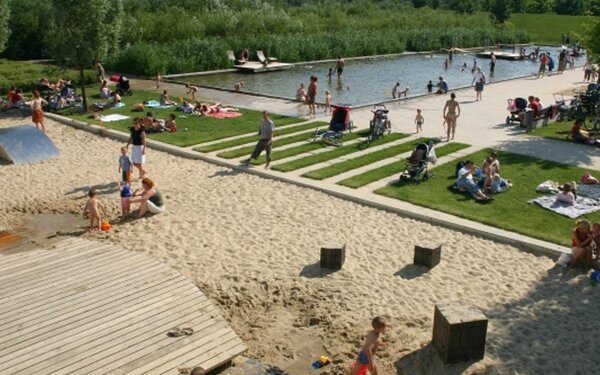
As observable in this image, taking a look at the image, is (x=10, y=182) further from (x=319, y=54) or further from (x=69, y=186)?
(x=319, y=54)

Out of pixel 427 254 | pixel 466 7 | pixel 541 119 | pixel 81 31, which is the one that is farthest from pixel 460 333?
pixel 466 7

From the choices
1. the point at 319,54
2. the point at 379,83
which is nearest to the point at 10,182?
the point at 379,83

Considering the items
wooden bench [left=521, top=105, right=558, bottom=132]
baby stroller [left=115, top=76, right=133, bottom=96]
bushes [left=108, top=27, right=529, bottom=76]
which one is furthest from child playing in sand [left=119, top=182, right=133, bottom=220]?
bushes [left=108, top=27, right=529, bottom=76]

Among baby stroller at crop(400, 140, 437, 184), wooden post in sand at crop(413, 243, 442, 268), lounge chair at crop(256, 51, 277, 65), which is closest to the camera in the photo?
wooden post in sand at crop(413, 243, 442, 268)

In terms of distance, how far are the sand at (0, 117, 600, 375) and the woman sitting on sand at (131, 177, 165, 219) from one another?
25 cm

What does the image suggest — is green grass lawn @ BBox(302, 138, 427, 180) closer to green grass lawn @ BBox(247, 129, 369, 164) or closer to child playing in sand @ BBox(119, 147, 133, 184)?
green grass lawn @ BBox(247, 129, 369, 164)

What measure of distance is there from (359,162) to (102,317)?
33.4ft

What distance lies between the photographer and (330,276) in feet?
37.4

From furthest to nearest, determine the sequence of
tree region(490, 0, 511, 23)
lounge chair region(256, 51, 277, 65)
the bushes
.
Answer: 1. tree region(490, 0, 511, 23)
2. lounge chair region(256, 51, 277, 65)
3. the bushes

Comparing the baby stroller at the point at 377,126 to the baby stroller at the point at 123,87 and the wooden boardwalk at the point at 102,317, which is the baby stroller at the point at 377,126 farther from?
the baby stroller at the point at 123,87

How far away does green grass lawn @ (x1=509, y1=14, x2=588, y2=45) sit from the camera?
246 ft

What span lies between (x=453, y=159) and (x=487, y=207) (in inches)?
160

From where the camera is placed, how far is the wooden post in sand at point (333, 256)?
37.8ft

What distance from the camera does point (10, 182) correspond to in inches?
652
